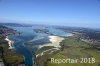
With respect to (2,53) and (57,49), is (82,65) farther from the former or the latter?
(2,53)

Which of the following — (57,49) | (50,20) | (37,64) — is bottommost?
(37,64)

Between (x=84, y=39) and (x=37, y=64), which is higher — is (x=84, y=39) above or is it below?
above

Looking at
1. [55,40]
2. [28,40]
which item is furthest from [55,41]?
[28,40]

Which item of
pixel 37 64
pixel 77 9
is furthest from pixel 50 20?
pixel 37 64

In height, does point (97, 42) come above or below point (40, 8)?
below

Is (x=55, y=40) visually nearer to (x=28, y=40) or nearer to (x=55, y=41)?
(x=55, y=41)

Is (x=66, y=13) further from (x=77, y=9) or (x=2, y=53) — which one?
(x=2, y=53)
